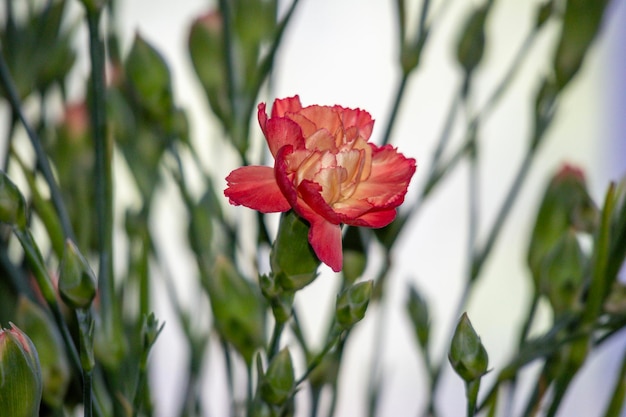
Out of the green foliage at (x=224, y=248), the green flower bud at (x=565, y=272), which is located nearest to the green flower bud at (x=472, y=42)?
the green foliage at (x=224, y=248)

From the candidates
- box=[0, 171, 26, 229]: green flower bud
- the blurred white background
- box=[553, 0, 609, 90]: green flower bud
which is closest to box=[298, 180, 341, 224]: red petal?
box=[0, 171, 26, 229]: green flower bud

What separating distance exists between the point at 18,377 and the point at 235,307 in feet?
0.40

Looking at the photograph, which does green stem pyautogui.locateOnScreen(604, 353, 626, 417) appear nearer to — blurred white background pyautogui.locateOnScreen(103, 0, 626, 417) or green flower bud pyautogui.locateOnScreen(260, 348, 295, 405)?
green flower bud pyautogui.locateOnScreen(260, 348, 295, 405)

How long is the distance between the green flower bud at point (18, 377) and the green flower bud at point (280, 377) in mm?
76

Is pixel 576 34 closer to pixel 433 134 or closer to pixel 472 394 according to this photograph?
pixel 472 394

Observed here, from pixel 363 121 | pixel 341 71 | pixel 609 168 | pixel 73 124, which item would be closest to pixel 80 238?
pixel 73 124

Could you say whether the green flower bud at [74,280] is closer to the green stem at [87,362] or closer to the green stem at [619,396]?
the green stem at [87,362]

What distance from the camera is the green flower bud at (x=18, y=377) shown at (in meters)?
0.25

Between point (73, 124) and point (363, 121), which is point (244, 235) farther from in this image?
point (363, 121)

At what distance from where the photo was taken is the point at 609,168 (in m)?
1.01

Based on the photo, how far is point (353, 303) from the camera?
0.92 feet

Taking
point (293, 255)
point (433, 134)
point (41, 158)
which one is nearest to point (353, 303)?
point (293, 255)

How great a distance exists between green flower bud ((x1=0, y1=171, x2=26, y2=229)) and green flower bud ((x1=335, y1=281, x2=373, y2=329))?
12 centimetres

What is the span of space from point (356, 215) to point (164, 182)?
0.31 m
